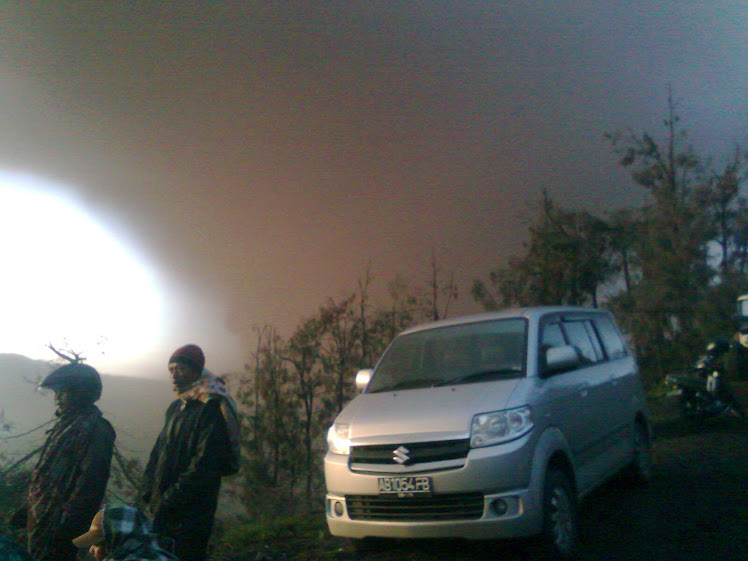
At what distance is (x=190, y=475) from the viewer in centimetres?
381

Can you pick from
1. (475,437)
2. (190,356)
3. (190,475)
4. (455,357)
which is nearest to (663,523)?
(455,357)

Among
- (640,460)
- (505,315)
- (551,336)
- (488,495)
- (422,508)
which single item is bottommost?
(640,460)

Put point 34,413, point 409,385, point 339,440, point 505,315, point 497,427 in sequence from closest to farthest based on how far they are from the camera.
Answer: point 497,427 → point 339,440 → point 409,385 → point 505,315 → point 34,413

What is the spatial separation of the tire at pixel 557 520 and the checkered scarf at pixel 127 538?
8.45 ft

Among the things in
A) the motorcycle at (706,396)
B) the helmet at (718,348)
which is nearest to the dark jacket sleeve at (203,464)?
the motorcycle at (706,396)

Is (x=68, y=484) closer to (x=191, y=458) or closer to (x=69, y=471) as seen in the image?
(x=69, y=471)

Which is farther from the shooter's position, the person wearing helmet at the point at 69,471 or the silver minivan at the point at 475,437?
the silver minivan at the point at 475,437

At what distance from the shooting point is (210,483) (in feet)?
12.8

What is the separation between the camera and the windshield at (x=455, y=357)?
5129 mm

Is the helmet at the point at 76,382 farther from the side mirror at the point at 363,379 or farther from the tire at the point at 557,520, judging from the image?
the tire at the point at 557,520

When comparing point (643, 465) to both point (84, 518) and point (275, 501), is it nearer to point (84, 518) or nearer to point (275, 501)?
point (275, 501)

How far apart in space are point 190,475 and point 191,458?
170 millimetres

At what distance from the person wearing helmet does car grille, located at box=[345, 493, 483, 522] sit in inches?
71.3

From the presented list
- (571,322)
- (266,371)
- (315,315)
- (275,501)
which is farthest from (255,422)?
(571,322)
